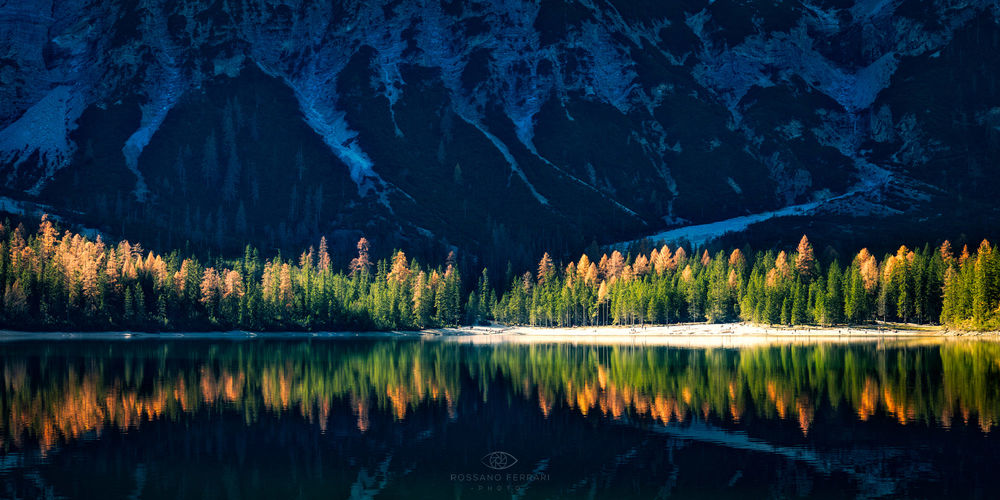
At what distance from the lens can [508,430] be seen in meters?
57.2

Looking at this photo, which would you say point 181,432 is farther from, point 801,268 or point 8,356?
point 801,268

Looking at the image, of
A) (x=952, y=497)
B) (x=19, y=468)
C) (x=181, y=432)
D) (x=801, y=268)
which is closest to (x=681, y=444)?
(x=952, y=497)

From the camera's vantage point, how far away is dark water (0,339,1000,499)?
1667 inches

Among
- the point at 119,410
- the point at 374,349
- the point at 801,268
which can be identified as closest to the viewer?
the point at 119,410

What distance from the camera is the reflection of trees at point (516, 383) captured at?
6281 cm

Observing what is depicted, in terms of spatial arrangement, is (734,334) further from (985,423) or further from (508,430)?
(508,430)

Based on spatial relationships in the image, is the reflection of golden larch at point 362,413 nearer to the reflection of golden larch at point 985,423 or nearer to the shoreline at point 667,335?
the reflection of golden larch at point 985,423

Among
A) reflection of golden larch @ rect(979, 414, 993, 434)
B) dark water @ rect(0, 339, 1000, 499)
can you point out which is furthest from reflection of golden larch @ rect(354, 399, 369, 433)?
reflection of golden larch @ rect(979, 414, 993, 434)

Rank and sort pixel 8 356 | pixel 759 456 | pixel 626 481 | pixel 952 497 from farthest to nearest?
pixel 8 356
pixel 759 456
pixel 626 481
pixel 952 497

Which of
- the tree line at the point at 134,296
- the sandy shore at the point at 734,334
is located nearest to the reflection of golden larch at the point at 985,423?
the sandy shore at the point at 734,334

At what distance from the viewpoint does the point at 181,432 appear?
5616 cm

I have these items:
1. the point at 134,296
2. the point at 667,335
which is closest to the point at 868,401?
the point at 667,335

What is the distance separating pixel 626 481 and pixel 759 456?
30.4 feet

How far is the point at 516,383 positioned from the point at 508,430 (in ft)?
87.9
